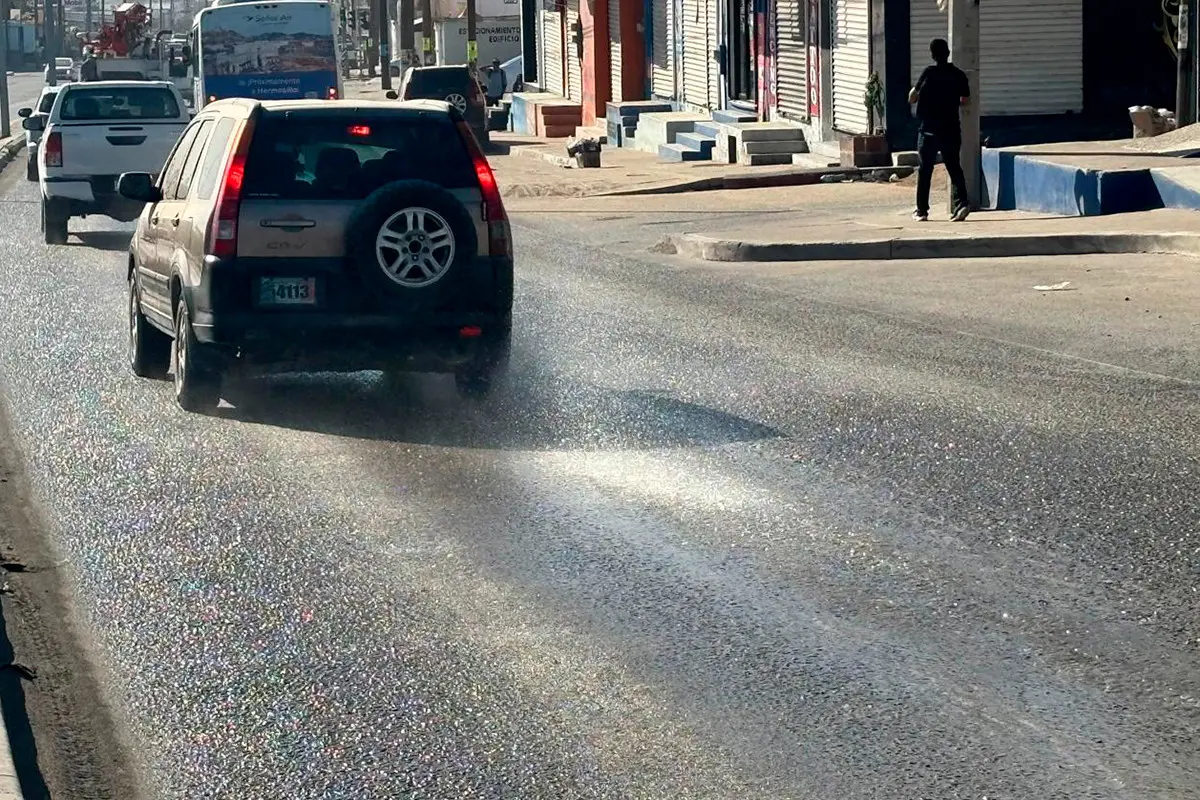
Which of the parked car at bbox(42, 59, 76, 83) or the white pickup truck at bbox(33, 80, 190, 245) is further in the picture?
the parked car at bbox(42, 59, 76, 83)

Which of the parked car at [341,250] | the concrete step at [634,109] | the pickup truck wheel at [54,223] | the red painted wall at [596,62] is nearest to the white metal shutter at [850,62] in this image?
the concrete step at [634,109]

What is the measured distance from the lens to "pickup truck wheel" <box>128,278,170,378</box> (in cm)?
1263

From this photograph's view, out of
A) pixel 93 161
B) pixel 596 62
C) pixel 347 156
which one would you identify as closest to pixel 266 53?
pixel 596 62

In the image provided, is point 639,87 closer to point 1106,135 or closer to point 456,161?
point 1106,135

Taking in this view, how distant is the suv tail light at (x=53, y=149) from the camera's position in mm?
23312

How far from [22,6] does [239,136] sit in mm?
159782

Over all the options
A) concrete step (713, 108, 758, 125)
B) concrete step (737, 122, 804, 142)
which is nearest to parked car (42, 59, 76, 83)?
concrete step (713, 108, 758, 125)

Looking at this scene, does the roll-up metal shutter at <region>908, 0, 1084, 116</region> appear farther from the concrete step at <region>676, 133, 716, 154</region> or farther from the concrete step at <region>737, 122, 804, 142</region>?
the concrete step at <region>676, 133, 716, 154</region>

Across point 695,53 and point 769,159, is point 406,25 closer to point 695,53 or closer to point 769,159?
point 695,53

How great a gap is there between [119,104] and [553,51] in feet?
Answer: 113

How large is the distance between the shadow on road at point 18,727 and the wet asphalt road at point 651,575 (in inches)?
10.7

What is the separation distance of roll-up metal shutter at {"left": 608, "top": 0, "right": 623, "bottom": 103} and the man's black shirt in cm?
2807

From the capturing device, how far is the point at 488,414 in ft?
36.5

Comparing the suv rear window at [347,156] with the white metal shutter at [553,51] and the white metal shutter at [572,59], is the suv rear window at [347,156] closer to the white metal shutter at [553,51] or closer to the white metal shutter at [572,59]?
the white metal shutter at [572,59]
